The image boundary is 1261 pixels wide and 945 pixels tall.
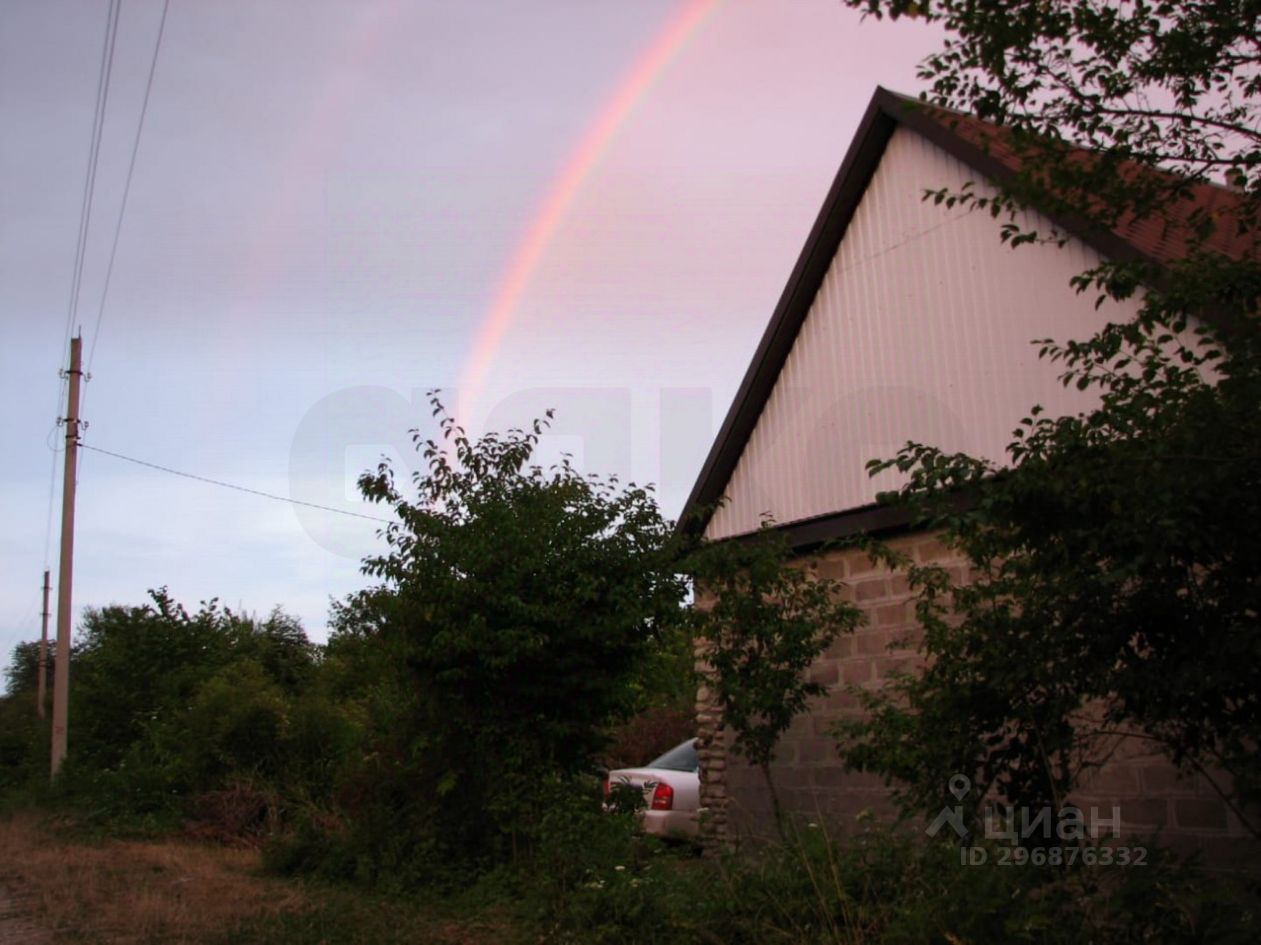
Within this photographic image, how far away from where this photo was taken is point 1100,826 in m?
7.36

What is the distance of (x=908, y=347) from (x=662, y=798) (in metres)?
5.96

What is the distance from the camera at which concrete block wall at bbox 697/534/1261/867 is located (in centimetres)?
720

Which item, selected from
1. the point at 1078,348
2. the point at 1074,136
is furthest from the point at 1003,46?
the point at 1078,348

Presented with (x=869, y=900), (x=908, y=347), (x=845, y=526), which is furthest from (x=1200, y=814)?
(x=908, y=347)

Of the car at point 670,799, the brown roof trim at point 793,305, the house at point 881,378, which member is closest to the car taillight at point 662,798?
the car at point 670,799

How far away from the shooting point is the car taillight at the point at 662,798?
13.2 m

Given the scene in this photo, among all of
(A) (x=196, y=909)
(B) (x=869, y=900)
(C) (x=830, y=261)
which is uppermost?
(C) (x=830, y=261)

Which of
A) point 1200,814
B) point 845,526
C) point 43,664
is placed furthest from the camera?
point 43,664

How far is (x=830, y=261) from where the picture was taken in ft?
37.1

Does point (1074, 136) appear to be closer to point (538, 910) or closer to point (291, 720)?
point (538, 910)

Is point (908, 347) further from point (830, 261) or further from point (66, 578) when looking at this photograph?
point (66, 578)

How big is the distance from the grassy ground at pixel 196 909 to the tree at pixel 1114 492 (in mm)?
4295

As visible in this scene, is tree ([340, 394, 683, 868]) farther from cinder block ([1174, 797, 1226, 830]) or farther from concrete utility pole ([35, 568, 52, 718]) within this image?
concrete utility pole ([35, 568, 52, 718])
